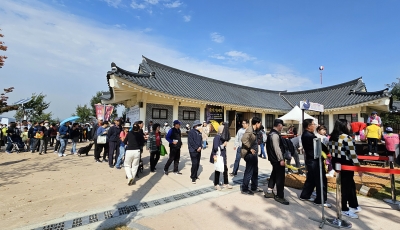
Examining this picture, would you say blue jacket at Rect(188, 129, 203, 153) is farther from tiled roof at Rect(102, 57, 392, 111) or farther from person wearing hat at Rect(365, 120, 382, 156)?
person wearing hat at Rect(365, 120, 382, 156)

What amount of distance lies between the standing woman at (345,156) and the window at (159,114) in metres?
11.3

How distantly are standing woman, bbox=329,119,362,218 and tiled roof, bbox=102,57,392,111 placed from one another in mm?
10081

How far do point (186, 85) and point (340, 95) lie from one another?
53.7ft

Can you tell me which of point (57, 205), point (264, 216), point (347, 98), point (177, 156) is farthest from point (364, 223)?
point (347, 98)

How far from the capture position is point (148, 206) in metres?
3.93

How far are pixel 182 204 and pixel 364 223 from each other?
324cm

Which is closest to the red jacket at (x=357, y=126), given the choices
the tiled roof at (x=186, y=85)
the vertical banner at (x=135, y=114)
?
the tiled roof at (x=186, y=85)

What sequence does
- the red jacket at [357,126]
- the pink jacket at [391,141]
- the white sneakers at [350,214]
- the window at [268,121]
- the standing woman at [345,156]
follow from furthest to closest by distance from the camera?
the window at [268,121] < the red jacket at [357,126] < the pink jacket at [391,141] < the standing woman at [345,156] < the white sneakers at [350,214]

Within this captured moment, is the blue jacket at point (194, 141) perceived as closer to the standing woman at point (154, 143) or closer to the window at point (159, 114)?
the standing woman at point (154, 143)

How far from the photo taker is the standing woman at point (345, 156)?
370 cm

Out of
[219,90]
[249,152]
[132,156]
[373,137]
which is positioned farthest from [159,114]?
[373,137]

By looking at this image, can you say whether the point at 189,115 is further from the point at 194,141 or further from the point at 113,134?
the point at 194,141

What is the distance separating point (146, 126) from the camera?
13.1 meters

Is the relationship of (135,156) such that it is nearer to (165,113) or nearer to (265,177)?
(265,177)
